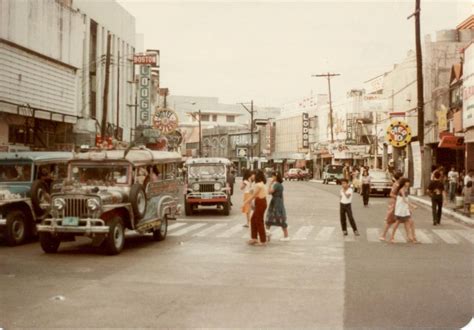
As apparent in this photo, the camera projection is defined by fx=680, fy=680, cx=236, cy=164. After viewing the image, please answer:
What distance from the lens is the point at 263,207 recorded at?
17.5 meters

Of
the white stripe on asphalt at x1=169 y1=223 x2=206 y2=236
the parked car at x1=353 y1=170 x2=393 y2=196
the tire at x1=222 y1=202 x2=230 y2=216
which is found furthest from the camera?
the parked car at x1=353 y1=170 x2=393 y2=196

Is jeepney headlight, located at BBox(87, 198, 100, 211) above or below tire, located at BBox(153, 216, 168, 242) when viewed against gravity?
above

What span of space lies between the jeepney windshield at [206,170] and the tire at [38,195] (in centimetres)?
1052

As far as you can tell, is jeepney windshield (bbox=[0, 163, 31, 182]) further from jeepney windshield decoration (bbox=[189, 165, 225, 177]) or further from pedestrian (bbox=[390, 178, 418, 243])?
jeepney windshield decoration (bbox=[189, 165, 225, 177])

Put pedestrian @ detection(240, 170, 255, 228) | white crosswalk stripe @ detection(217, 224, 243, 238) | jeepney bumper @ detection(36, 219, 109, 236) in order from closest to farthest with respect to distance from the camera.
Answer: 1. jeepney bumper @ detection(36, 219, 109, 236)
2. white crosswalk stripe @ detection(217, 224, 243, 238)
3. pedestrian @ detection(240, 170, 255, 228)

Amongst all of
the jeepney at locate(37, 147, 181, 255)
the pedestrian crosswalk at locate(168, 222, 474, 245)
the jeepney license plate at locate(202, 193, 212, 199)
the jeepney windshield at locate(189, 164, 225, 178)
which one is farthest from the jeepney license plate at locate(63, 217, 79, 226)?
the jeepney windshield at locate(189, 164, 225, 178)

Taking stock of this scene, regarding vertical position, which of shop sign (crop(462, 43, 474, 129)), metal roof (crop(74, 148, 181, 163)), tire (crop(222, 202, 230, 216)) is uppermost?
shop sign (crop(462, 43, 474, 129))

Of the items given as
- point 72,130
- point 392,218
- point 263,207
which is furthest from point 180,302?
point 72,130

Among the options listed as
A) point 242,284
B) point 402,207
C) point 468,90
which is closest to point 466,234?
point 402,207

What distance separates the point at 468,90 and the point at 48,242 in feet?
79.2

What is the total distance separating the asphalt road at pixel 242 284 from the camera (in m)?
8.77

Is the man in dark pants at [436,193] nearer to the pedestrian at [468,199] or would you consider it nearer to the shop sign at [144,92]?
the pedestrian at [468,199]

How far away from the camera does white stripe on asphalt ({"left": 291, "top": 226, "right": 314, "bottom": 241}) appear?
1932cm

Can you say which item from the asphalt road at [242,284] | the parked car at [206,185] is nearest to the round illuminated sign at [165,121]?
the parked car at [206,185]
